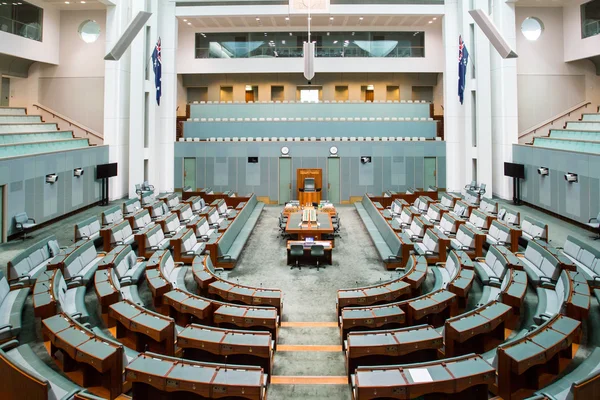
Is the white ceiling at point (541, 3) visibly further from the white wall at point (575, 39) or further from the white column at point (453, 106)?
the white column at point (453, 106)

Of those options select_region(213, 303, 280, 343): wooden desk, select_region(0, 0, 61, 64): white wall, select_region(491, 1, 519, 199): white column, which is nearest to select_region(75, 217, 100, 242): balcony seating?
select_region(213, 303, 280, 343): wooden desk

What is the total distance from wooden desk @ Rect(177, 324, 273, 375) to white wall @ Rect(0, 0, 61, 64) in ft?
48.7

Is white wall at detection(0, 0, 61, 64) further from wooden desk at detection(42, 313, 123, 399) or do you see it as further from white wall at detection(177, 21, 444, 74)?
wooden desk at detection(42, 313, 123, 399)

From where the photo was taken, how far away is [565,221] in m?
14.2

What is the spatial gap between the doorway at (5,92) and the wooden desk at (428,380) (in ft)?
65.4

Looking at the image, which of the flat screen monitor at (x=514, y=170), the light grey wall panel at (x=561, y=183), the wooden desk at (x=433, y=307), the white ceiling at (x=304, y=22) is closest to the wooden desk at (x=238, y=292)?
the wooden desk at (x=433, y=307)

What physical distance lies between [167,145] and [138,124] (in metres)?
3.32

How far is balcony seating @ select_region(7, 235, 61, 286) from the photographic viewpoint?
8.31m

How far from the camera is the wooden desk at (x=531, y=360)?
532 centimetres

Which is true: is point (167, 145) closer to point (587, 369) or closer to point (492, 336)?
point (492, 336)

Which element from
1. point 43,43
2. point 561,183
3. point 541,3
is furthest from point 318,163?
Answer: point 43,43

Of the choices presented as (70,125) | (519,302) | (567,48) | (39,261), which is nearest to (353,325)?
(519,302)

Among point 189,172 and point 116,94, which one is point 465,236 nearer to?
point 116,94

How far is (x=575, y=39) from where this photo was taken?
1827cm
